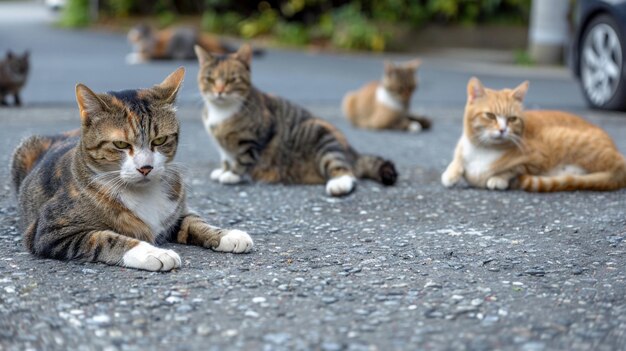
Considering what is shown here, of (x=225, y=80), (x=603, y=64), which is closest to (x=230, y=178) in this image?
(x=225, y=80)

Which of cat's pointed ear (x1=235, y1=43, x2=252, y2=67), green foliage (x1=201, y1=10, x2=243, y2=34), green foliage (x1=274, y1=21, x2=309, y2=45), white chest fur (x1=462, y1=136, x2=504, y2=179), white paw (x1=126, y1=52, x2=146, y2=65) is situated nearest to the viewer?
white chest fur (x1=462, y1=136, x2=504, y2=179)

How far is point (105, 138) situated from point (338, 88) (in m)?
7.18

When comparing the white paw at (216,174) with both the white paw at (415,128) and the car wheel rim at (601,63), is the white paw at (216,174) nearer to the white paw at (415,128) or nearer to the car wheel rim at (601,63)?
the white paw at (415,128)

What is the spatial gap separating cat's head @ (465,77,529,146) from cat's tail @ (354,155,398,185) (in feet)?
1.91

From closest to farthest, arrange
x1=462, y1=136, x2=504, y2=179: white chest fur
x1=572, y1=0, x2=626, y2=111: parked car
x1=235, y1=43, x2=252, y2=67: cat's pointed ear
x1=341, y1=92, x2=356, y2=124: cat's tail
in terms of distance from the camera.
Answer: x1=462, y1=136, x2=504, y2=179: white chest fur
x1=235, y1=43, x2=252, y2=67: cat's pointed ear
x1=572, y1=0, x2=626, y2=111: parked car
x1=341, y1=92, x2=356, y2=124: cat's tail

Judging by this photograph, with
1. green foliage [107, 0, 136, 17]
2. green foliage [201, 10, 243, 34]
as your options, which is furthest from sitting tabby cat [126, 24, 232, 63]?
green foliage [107, 0, 136, 17]

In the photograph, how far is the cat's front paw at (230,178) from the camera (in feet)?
19.2

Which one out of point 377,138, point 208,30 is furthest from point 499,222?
point 208,30

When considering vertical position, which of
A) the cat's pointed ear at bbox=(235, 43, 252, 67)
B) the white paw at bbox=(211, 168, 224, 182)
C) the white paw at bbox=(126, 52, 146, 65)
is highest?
the cat's pointed ear at bbox=(235, 43, 252, 67)

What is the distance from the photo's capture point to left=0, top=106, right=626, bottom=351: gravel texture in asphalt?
9.77 feet

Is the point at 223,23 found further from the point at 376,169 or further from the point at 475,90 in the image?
the point at 475,90

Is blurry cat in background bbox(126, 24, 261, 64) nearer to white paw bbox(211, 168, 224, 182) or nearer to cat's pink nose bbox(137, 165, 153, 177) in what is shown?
white paw bbox(211, 168, 224, 182)

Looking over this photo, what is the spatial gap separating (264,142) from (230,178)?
13.9 inches

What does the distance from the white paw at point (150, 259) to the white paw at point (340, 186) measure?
1836 mm
